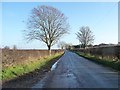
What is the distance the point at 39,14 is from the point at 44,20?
1883 mm

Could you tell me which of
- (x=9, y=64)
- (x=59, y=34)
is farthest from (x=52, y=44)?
(x=9, y=64)

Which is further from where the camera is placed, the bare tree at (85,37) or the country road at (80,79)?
the bare tree at (85,37)

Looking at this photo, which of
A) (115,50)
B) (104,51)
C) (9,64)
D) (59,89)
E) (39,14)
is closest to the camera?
(59,89)

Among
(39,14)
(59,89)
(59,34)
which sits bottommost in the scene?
(59,89)

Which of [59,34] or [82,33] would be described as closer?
[59,34]

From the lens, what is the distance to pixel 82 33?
11575 centimetres

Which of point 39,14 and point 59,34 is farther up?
point 39,14

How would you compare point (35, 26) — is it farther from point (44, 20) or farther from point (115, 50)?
point (115, 50)

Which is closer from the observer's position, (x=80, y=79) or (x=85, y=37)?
(x=80, y=79)

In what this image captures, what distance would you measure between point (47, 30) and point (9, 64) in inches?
1866

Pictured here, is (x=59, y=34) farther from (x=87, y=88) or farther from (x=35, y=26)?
(x=87, y=88)

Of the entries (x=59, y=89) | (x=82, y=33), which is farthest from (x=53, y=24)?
(x=59, y=89)

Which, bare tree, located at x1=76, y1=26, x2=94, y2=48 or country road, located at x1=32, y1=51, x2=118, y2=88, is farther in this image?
bare tree, located at x1=76, y1=26, x2=94, y2=48

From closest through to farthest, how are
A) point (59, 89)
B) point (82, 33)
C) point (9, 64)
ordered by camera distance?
point (59, 89), point (9, 64), point (82, 33)
